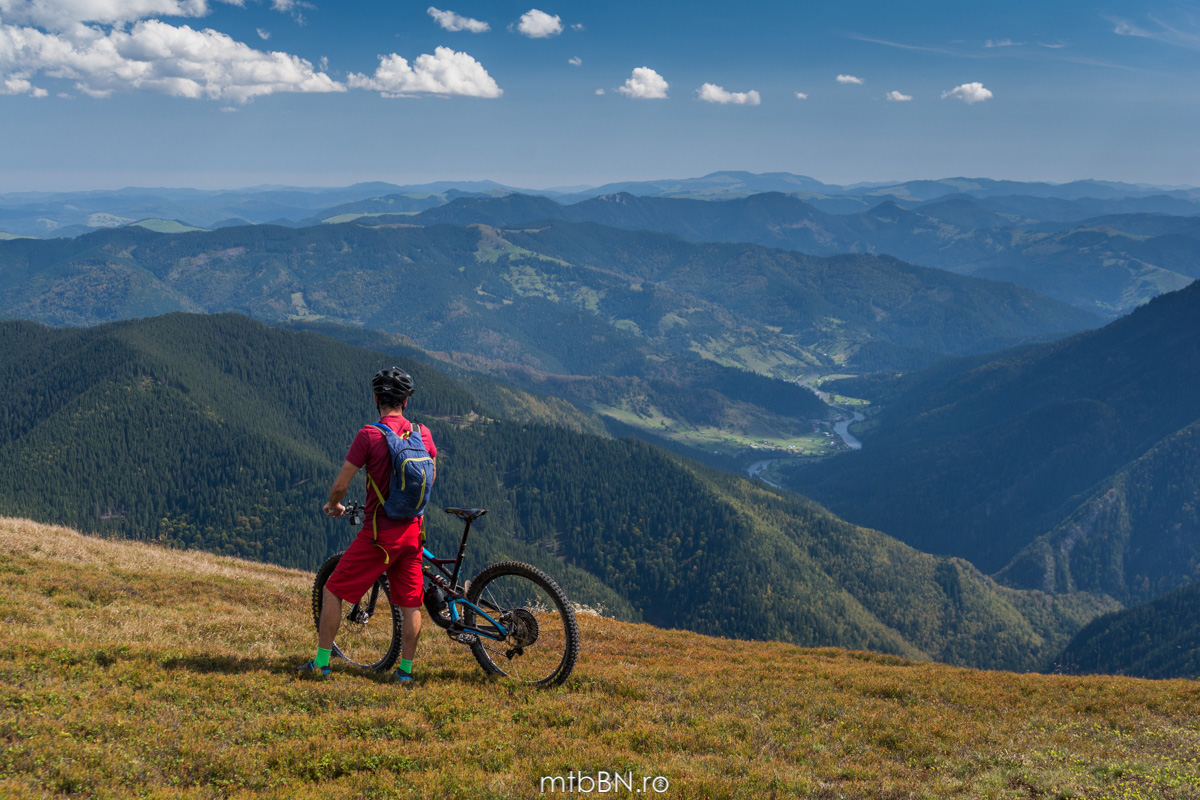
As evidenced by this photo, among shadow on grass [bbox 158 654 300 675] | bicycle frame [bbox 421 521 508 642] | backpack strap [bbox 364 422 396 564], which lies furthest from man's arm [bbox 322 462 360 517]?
shadow on grass [bbox 158 654 300 675]

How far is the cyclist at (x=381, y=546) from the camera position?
487 inches

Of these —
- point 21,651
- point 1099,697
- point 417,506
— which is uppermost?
point 417,506

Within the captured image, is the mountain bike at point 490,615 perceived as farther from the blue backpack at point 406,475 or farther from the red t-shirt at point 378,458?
the blue backpack at point 406,475

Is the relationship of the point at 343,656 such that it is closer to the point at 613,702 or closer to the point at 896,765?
the point at 613,702

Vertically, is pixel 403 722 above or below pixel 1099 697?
above

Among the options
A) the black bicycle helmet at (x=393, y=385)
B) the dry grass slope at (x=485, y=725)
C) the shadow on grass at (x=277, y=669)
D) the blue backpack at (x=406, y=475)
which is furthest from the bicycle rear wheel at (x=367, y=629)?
the black bicycle helmet at (x=393, y=385)

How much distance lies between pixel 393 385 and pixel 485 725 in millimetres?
6623

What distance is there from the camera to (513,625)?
14.7 meters

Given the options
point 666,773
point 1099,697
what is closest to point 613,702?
point 666,773

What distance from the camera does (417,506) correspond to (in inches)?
503

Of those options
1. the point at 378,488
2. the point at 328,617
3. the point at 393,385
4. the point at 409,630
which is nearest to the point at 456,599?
the point at 409,630

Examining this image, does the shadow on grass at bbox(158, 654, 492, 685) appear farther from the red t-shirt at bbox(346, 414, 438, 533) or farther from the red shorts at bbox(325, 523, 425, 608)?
the red t-shirt at bbox(346, 414, 438, 533)

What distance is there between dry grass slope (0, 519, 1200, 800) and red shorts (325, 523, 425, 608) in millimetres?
1906

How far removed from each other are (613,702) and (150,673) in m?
9.25
